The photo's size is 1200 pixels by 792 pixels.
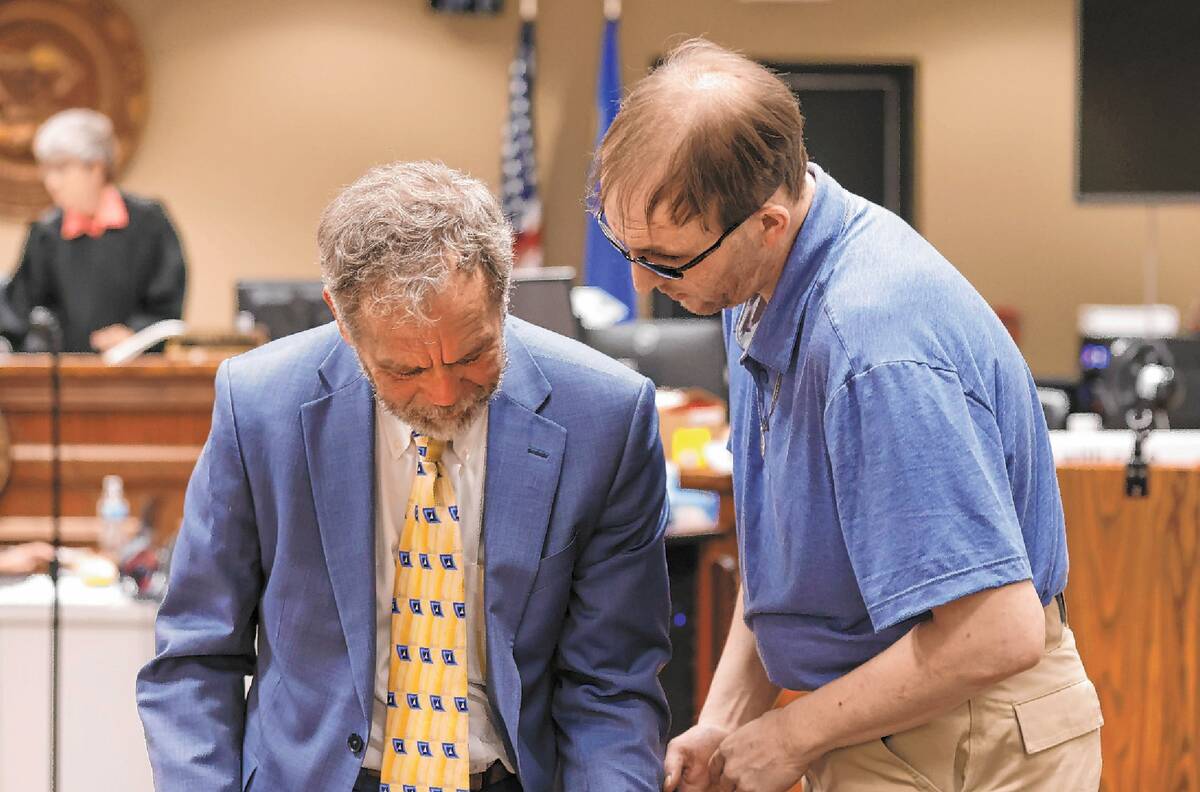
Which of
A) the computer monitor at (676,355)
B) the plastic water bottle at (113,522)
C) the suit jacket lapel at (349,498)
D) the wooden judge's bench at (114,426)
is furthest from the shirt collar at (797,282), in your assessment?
the wooden judge's bench at (114,426)

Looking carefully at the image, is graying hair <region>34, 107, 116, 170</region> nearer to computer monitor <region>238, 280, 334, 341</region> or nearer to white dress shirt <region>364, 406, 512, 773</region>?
computer monitor <region>238, 280, 334, 341</region>

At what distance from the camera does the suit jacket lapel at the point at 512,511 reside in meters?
1.56

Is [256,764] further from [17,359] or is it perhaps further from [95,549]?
[17,359]

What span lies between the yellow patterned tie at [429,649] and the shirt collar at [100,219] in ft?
14.4

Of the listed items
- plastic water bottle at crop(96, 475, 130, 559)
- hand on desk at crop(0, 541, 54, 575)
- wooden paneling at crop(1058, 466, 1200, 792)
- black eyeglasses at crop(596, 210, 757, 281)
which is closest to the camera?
black eyeglasses at crop(596, 210, 757, 281)

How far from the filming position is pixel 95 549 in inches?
165

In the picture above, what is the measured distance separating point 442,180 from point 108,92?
276 inches

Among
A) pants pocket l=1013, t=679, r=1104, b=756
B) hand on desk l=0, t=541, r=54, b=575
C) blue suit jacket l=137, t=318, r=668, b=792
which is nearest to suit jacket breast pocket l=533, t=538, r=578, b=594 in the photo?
blue suit jacket l=137, t=318, r=668, b=792

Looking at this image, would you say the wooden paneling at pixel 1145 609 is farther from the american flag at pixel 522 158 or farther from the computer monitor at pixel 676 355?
the american flag at pixel 522 158

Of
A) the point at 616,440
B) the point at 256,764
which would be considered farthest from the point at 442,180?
the point at 256,764

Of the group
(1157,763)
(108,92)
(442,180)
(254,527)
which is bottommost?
(1157,763)

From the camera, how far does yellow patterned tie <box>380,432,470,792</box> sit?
1.58 metres

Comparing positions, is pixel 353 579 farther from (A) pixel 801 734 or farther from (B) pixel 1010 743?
(B) pixel 1010 743

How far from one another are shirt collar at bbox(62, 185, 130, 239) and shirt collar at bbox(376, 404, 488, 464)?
4329mm
